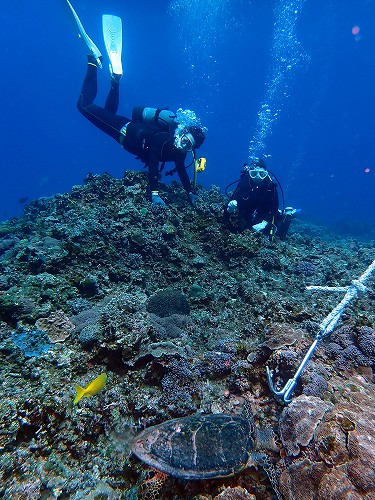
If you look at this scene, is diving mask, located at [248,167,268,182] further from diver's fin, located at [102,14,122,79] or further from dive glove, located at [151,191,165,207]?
diver's fin, located at [102,14,122,79]

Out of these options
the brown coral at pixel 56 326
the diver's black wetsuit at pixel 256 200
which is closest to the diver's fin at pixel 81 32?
the diver's black wetsuit at pixel 256 200

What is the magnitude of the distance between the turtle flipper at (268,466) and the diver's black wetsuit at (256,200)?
680 cm

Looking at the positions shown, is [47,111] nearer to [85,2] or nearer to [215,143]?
[215,143]

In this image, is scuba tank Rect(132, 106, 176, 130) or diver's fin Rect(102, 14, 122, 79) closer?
scuba tank Rect(132, 106, 176, 130)

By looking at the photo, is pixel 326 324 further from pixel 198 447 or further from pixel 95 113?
pixel 95 113

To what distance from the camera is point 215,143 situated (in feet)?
363

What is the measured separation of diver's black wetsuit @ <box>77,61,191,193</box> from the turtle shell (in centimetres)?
730

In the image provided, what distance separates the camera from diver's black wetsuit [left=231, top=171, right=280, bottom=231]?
346 inches

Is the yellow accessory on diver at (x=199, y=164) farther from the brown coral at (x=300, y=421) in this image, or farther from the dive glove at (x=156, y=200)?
the brown coral at (x=300, y=421)

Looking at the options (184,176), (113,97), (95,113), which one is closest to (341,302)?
(184,176)

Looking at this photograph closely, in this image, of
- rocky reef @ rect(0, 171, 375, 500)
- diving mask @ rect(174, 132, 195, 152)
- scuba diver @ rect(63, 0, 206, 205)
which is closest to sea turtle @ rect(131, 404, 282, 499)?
rocky reef @ rect(0, 171, 375, 500)

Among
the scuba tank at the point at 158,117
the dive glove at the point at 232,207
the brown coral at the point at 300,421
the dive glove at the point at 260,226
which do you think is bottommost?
the brown coral at the point at 300,421

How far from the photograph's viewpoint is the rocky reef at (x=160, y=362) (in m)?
2.30

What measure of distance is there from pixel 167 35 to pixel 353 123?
103 meters
